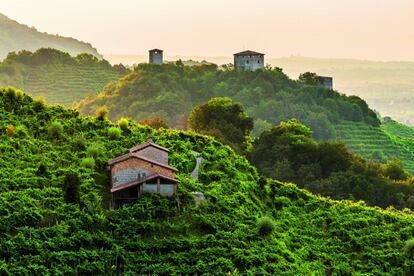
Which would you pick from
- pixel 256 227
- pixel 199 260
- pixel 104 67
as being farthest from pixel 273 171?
pixel 104 67

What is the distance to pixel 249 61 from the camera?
14075 centimetres

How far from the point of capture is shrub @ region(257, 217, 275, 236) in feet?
128

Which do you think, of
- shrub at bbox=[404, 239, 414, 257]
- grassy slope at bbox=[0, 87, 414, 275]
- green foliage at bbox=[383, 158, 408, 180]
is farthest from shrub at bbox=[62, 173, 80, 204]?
green foliage at bbox=[383, 158, 408, 180]

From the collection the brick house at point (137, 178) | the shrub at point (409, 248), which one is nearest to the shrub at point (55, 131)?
the brick house at point (137, 178)

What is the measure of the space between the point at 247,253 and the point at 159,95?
9547 cm

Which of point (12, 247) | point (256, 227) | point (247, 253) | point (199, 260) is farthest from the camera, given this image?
point (256, 227)

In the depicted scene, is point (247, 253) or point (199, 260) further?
point (247, 253)

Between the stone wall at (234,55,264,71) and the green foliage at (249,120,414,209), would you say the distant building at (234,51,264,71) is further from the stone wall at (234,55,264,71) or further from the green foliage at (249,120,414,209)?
the green foliage at (249,120,414,209)

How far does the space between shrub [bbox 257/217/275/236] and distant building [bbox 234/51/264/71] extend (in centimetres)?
10240

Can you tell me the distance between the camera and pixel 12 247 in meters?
31.6

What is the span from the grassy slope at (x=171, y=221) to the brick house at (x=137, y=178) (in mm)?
665

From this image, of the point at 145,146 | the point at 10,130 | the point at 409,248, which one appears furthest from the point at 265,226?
the point at 10,130

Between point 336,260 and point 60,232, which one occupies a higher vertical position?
point 60,232

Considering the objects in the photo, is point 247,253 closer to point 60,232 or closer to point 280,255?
point 280,255
